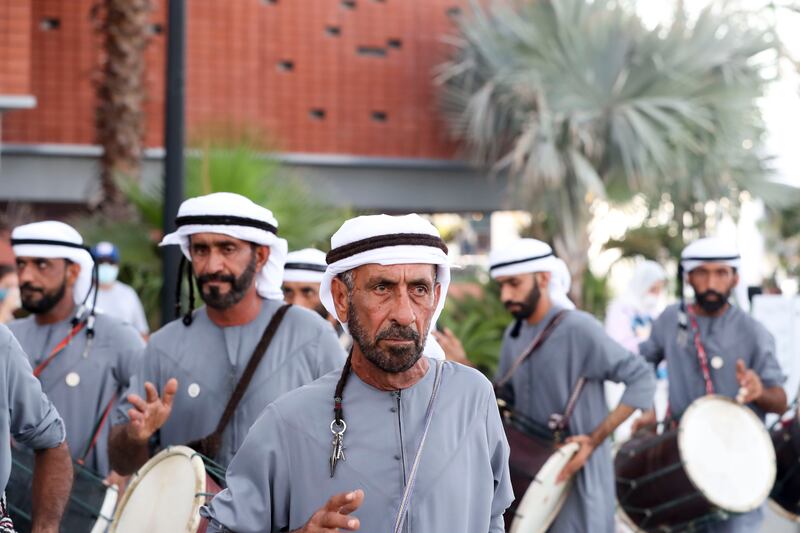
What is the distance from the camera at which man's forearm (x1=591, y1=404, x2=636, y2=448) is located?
21.2ft

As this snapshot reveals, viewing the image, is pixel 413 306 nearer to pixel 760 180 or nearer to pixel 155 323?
pixel 155 323

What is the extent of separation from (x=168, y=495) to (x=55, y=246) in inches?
92.0

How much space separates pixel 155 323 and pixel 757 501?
7.29m

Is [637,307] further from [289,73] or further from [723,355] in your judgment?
[289,73]

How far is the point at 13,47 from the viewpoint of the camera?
16000mm

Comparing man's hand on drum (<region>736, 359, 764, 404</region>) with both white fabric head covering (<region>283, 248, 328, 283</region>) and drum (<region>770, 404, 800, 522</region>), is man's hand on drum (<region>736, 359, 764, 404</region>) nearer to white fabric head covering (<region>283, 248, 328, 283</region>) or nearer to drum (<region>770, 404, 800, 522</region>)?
drum (<region>770, 404, 800, 522</region>)

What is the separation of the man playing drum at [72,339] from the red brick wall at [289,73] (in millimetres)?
12831

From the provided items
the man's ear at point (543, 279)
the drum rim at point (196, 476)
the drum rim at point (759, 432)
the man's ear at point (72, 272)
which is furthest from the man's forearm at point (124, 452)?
the drum rim at point (759, 432)

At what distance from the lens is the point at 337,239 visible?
3482 mm

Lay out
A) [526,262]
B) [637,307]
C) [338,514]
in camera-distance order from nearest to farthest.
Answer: [338,514] < [526,262] < [637,307]

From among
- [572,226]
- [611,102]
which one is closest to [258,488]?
[572,226]

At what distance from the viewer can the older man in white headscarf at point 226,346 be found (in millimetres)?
4859

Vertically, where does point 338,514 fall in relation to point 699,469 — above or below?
above

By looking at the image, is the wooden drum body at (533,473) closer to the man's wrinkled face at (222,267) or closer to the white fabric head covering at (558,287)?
the white fabric head covering at (558,287)
